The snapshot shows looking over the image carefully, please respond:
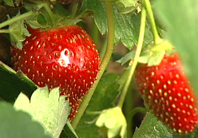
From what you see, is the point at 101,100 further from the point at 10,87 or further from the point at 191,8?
the point at 191,8

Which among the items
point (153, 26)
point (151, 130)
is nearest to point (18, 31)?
point (153, 26)

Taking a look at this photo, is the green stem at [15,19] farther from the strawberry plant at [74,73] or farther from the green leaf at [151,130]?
the green leaf at [151,130]

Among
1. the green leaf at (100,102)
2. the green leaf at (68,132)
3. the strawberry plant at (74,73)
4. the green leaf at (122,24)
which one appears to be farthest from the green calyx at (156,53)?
the green leaf at (100,102)

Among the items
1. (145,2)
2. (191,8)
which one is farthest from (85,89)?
(191,8)

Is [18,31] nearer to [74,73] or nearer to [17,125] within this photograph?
[74,73]

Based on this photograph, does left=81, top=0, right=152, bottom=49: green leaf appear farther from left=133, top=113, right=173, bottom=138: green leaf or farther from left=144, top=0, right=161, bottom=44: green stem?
left=144, top=0, right=161, bottom=44: green stem
